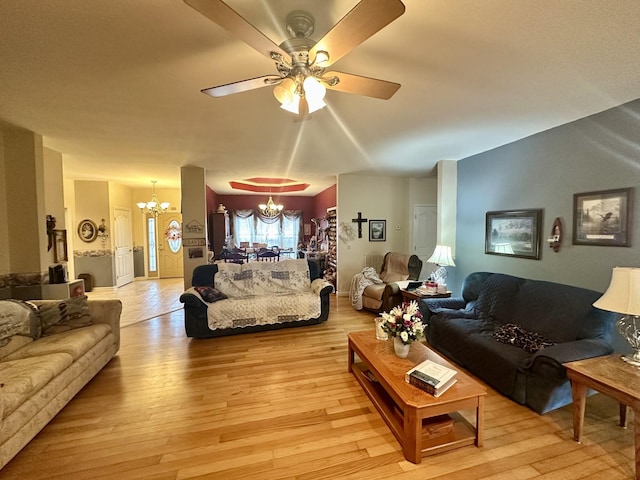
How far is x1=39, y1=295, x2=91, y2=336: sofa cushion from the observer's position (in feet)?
8.50

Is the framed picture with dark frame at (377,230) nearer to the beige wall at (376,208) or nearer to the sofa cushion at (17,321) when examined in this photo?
the beige wall at (376,208)

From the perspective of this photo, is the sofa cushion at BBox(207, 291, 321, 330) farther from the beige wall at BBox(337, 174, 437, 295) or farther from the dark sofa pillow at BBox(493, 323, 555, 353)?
the dark sofa pillow at BBox(493, 323, 555, 353)

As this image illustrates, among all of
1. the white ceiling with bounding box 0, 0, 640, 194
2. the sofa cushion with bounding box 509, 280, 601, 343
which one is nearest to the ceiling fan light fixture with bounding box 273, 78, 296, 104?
the white ceiling with bounding box 0, 0, 640, 194

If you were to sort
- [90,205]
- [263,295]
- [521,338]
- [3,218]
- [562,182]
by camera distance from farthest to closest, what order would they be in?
[90,205]
[263,295]
[3,218]
[562,182]
[521,338]

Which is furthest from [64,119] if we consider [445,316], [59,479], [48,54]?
[445,316]

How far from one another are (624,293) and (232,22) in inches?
112

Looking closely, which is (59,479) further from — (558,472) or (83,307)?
(558,472)

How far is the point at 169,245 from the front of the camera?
7969 millimetres

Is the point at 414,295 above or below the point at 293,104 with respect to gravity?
below

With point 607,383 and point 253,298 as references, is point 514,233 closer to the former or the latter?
point 607,383

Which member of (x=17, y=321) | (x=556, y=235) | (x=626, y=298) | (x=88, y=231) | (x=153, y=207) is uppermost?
(x=153, y=207)

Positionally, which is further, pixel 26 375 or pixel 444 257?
pixel 444 257

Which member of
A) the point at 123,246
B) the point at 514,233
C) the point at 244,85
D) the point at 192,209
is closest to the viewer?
the point at 244,85

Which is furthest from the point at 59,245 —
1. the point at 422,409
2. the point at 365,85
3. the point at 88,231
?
the point at 422,409
